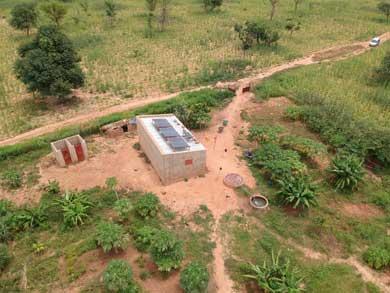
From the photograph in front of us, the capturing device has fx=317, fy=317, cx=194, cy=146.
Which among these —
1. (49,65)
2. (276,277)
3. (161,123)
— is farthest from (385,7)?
(276,277)

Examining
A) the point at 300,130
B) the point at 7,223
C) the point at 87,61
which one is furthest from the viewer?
the point at 87,61

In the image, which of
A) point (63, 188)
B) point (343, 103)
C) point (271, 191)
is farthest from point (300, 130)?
point (63, 188)

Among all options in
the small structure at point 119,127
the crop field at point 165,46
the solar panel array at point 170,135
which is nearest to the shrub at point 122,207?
the solar panel array at point 170,135

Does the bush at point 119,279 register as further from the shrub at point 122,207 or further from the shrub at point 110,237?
the shrub at point 122,207

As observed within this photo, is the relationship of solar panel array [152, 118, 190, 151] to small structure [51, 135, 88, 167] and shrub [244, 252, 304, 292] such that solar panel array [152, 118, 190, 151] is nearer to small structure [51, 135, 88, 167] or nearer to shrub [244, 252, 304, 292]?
small structure [51, 135, 88, 167]

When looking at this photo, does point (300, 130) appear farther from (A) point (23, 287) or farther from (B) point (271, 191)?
(A) point (23, 287)

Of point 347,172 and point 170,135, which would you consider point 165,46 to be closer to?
point 170,135
